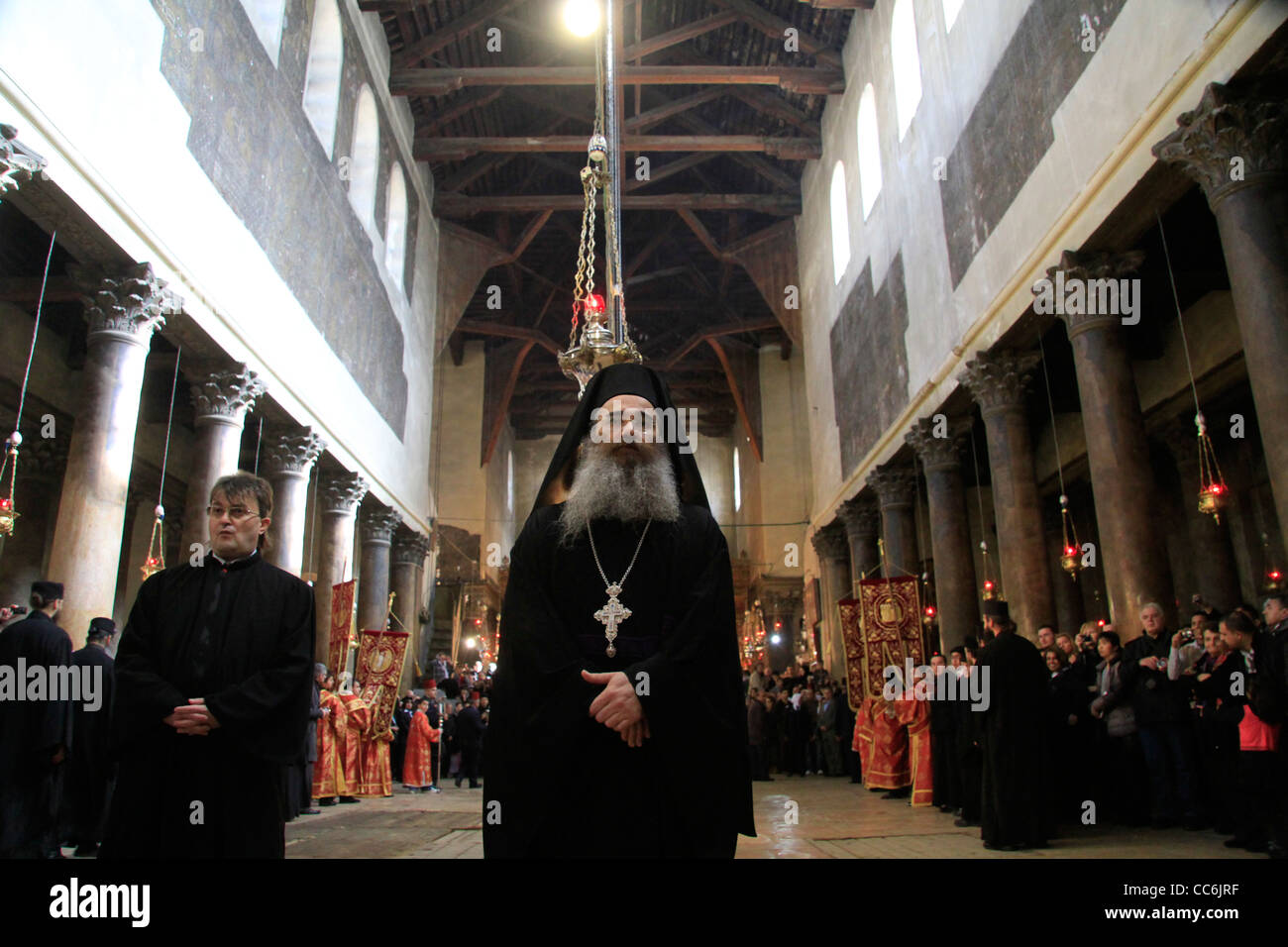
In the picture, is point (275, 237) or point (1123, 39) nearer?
point (1123, 39)

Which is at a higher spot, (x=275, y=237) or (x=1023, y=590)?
(x=275, y=237)

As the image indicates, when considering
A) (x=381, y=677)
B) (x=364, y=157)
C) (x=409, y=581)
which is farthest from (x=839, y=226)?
(x=381, y=677)

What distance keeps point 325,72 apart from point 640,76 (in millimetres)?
6476

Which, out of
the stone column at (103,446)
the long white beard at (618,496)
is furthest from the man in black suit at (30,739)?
the long white beard at (618,496)

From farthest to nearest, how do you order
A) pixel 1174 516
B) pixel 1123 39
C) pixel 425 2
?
pixel 425 2 → pixel 1174 516 → pixel 1123 39

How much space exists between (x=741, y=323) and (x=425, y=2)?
12933mm

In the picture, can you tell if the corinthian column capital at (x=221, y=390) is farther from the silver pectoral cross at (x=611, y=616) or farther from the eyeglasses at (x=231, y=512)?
the silver pectoral cross at (x=611, y=616)

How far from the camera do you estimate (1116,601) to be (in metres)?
8.67

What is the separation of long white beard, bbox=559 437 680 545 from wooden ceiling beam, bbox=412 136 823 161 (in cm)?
1909

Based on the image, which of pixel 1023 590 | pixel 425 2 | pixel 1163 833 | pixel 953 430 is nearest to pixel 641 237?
pixel 425 2

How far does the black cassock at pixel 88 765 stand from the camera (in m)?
6.08

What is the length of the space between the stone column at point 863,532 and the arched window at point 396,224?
11241 mm

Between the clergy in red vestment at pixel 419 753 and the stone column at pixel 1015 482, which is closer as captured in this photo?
the stone column at pixel 1015 482

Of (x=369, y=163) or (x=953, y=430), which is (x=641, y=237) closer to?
(x=369, y=163)
